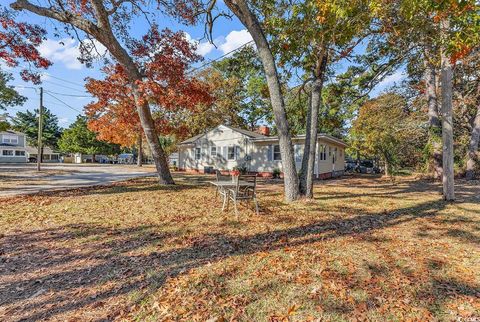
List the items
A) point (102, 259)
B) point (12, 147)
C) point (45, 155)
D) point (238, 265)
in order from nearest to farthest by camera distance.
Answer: point (238, 265), point (102, 259), point (12, 147), point (45, 155)

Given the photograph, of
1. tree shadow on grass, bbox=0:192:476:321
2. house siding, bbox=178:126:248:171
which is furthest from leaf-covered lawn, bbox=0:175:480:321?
house siding, bbox=178:126:248:171

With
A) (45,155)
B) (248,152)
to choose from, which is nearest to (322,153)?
(248,152)

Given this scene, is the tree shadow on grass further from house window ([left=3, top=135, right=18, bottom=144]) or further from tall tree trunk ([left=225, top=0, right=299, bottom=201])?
house window ([left=3, top=135, right=18, bottom=144])

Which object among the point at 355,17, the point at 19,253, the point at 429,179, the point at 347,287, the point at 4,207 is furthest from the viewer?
the point at 429,179

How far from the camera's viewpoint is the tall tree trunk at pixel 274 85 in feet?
26.3

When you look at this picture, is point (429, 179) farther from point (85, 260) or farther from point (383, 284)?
point (85, 260)

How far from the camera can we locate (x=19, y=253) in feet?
14.5

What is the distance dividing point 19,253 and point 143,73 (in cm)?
809

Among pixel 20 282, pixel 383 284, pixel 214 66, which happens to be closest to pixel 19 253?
pixel 20 282

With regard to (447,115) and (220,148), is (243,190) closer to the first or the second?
(447,115)

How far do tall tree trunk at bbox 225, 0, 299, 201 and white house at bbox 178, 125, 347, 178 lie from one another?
987 centimetres

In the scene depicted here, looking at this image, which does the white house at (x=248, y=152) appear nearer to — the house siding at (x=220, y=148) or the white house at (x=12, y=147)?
the house siding at (x=220, y=148)

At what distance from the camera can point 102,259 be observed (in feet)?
13.5

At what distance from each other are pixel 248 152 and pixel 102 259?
17718 mm
